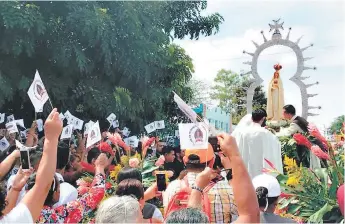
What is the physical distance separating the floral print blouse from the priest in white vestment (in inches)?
112

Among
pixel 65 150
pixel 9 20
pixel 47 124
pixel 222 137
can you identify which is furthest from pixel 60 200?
pixel 9 20

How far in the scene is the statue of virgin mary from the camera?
48.0 ft

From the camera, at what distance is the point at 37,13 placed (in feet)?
38.3

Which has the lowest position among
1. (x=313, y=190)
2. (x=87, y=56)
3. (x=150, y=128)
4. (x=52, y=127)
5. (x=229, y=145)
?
(x=313, y=190)

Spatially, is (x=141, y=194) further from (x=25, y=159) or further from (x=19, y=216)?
(x=19, y=216)

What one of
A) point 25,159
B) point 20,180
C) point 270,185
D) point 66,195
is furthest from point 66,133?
point 270,185

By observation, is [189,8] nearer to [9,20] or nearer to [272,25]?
[272,25]

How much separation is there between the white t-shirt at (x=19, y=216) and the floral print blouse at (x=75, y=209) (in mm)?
820

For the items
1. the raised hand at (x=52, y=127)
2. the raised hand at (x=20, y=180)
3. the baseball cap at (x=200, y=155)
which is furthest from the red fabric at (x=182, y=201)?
the raised hand at (x=52, y=127)

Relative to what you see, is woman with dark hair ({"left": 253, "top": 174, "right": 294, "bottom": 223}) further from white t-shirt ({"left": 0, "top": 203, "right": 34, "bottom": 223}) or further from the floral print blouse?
white t-shirt ({"left": 0, "top": 203, "right": 34, "bottom": 223})

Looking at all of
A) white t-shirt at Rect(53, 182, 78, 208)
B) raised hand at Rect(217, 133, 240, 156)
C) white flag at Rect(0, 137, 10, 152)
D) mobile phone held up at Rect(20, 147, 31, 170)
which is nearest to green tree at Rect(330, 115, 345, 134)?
white t-shirt at Rect(53, 182, 78, 208)

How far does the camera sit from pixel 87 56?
514 inches

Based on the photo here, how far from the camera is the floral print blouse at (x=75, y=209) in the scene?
3.46 metres

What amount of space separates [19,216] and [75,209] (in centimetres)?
112
